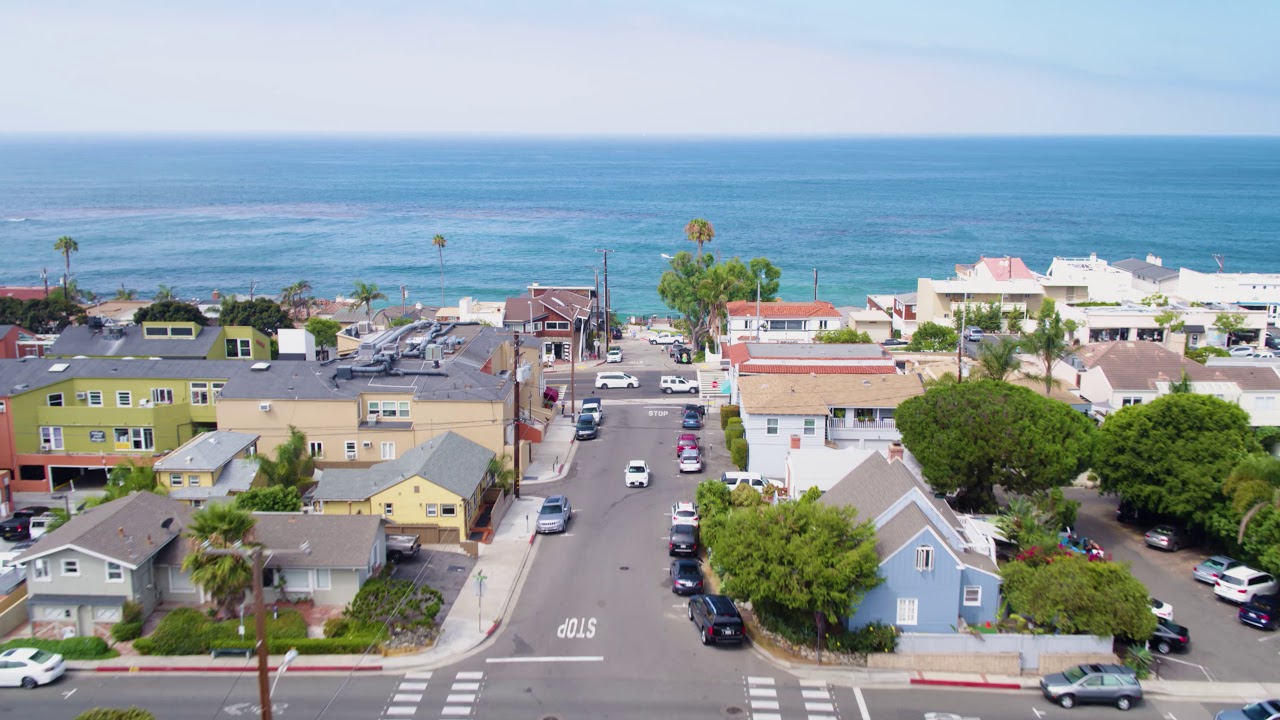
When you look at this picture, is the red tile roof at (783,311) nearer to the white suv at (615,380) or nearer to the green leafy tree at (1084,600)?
Answer: the white suv at (615,380)

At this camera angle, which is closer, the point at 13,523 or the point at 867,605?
the point at 867,605

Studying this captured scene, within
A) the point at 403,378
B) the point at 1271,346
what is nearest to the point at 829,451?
the point at 403,378

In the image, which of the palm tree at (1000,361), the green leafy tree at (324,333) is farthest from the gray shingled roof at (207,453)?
the palm tree at (1000,361)

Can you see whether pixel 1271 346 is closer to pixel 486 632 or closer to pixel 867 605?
pixel 867 605

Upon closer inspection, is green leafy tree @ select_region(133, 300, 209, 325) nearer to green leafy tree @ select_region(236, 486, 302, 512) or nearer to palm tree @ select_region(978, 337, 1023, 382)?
green leafy tree @ select_region(236, 486, 302, 512)

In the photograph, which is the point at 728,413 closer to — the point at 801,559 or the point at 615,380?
the point at 615,380

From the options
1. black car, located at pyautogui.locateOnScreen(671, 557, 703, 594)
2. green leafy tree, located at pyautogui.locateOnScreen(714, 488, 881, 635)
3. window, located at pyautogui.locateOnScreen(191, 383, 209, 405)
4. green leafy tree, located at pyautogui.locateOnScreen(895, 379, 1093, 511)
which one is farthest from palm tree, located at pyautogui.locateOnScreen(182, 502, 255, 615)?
green leafy tree, located at pyautogui.locateOnScreen(895, 379, 1093, 511)
